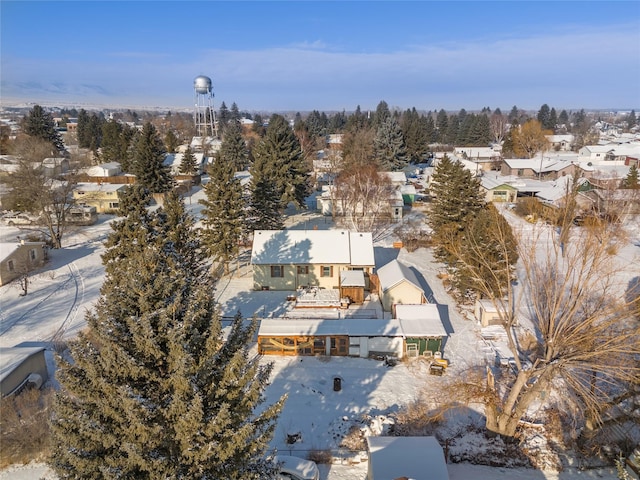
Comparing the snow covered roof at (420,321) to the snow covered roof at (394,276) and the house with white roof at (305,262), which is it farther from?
the house with white roof at (305,262)

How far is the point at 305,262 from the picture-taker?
25875 millimetres

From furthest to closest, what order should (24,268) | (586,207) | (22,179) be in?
(586,207) → (22,179) → (24,268)

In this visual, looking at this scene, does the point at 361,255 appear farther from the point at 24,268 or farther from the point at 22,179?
the point at 22,179

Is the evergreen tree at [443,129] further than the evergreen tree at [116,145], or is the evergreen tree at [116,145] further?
the evergreen tree at [443,129]

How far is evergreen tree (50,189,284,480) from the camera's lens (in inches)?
323

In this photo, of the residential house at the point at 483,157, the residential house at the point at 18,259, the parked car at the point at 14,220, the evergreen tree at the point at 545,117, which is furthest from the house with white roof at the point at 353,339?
the evergreen tree at the point at 545,117

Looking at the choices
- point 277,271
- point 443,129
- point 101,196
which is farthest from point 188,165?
point 443,129

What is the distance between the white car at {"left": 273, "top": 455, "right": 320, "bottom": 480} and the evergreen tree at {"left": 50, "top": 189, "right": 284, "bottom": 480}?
2.94 meters

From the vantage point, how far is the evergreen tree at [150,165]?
4175 centimetres

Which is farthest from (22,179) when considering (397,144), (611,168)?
(611,168)

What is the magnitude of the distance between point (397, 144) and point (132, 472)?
A: 191ft

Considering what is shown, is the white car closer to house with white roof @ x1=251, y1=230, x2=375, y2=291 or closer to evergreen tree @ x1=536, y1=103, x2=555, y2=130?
house with white roof @ x1=251, y1=230, x2=375, y2=291

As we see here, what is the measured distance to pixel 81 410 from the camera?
28.3 feet

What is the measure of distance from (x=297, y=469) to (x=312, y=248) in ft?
50.3
